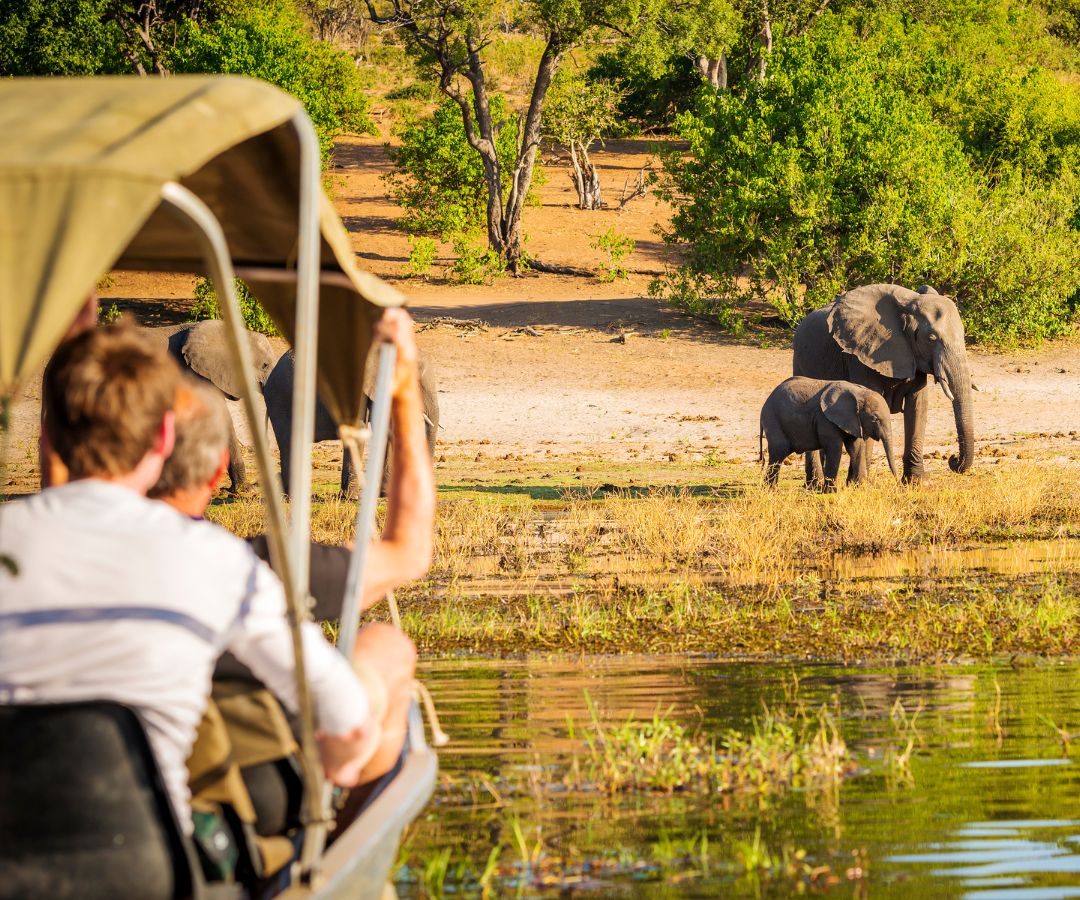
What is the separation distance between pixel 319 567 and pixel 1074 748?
3274 millimetres

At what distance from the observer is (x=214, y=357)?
1972 cm

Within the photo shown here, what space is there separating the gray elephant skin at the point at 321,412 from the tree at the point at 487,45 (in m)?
A: 16.8

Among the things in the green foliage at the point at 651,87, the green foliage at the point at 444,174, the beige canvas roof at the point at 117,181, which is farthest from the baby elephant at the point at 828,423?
the green foliage at the point at 651,87

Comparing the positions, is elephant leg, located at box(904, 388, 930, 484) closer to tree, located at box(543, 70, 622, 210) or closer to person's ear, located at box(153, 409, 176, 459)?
person's ear, located at box(153, 409, 176, 459)

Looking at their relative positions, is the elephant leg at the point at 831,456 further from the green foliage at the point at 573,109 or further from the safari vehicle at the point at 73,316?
the green foliage at the point at 573,109

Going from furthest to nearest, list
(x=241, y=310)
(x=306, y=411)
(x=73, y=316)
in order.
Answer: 1. (x=241, y=310)
2. (x=306, y=411)
3. (x=73, y=316)

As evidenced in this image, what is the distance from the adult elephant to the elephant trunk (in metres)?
0.01

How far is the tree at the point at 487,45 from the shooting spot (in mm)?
33688

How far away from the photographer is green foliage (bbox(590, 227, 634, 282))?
34.3 m

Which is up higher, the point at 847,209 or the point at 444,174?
the point at 847,209

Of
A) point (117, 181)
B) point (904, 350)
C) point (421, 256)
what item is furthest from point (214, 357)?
point (117, 181)

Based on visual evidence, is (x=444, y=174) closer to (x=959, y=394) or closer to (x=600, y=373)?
(x=600, y=373)

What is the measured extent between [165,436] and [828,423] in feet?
46.7

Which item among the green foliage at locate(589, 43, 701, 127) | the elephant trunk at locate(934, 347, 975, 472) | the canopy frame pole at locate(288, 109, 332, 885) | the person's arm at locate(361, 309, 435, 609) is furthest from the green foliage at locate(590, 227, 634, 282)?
the canopy frame pole at locate(288, 109, 332, 885)
